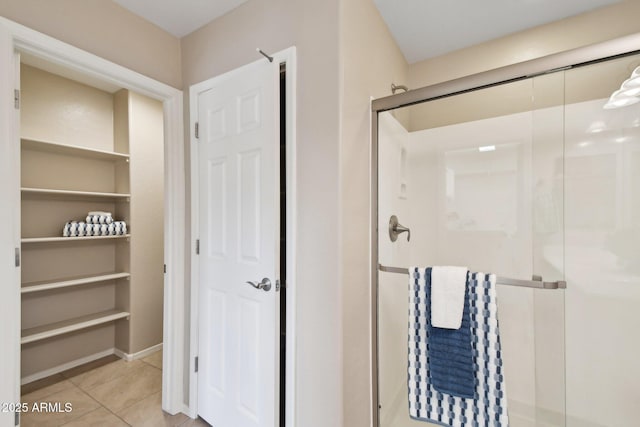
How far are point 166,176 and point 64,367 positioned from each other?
2017 mm

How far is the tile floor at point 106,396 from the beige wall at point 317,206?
0.98 metres

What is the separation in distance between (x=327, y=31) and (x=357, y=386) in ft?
5.67

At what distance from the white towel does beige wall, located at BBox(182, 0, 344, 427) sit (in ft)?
1.52

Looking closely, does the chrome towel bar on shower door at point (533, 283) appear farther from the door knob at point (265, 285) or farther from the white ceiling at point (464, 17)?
the white ceiling at point (464, 17)

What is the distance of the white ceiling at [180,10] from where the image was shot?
1649mm

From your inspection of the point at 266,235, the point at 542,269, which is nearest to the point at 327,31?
the point at 266,235

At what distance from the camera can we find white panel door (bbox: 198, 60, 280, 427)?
144 centimetres

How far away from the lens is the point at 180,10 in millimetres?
1706

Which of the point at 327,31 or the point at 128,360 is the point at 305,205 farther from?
the point at 128,360

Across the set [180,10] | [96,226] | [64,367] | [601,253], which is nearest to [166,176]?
[180,10]

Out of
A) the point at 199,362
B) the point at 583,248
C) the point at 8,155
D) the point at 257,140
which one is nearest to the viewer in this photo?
the point at 8,155

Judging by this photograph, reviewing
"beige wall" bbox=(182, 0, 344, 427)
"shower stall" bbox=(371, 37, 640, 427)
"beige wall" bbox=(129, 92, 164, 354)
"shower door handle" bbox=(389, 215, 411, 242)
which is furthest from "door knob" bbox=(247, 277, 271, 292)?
"beige wall" bbox=(129, 92, 164, 354)

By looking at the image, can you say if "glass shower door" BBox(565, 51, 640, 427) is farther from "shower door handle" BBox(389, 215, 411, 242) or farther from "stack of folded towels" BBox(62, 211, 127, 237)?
"stack of folded towels" BBox(62, 211, 127, 237)

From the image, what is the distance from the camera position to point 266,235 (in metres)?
1.46
